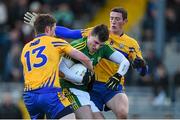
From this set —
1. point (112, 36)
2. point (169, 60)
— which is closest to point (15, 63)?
point (169, 60)

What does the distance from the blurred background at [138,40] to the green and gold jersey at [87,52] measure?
227 inches

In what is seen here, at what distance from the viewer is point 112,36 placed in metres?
12.3

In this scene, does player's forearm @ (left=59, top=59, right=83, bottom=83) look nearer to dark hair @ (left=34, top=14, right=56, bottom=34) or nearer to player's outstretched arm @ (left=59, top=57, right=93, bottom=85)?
player's outstretched arm @ (left=59, top=57, right=93, bottom=85)

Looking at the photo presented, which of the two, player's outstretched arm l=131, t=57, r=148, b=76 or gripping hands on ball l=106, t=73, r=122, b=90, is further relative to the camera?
player's outstretched arm l=131, t=57, r=148, b=76

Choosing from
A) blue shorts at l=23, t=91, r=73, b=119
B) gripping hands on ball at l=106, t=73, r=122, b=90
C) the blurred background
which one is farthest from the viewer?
the blurred background

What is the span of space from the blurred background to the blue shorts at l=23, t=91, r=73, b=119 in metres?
6.53

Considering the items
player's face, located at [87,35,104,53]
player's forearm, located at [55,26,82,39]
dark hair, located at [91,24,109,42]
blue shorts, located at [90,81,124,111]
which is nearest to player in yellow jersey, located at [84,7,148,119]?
blue shorts, located at [90,81,124,111]

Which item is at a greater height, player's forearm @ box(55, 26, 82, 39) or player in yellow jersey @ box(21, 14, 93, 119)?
player's forearm @ box(55, 26, 82, 39)

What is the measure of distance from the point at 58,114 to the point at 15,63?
8791 mm

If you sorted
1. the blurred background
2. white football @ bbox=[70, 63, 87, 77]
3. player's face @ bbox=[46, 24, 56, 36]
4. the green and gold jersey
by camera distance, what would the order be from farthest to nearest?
1. the blurred background
2. the green and gold jersey
3. white football @ bbox=[70, 63, 87, 77]
4. player's face @ bbox=[46, 24, 56, 36]

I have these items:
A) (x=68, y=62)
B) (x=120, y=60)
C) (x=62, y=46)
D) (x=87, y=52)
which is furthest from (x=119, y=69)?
(x=62, y=46)

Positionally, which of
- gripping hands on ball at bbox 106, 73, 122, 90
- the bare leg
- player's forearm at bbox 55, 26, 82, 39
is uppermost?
player's forearm at bbox 55, 26, 82, 39

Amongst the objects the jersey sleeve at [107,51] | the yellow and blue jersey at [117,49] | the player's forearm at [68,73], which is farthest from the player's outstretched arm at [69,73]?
the yellow and blue jersey at [117,49]

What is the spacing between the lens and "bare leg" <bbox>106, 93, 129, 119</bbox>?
12.2 m
